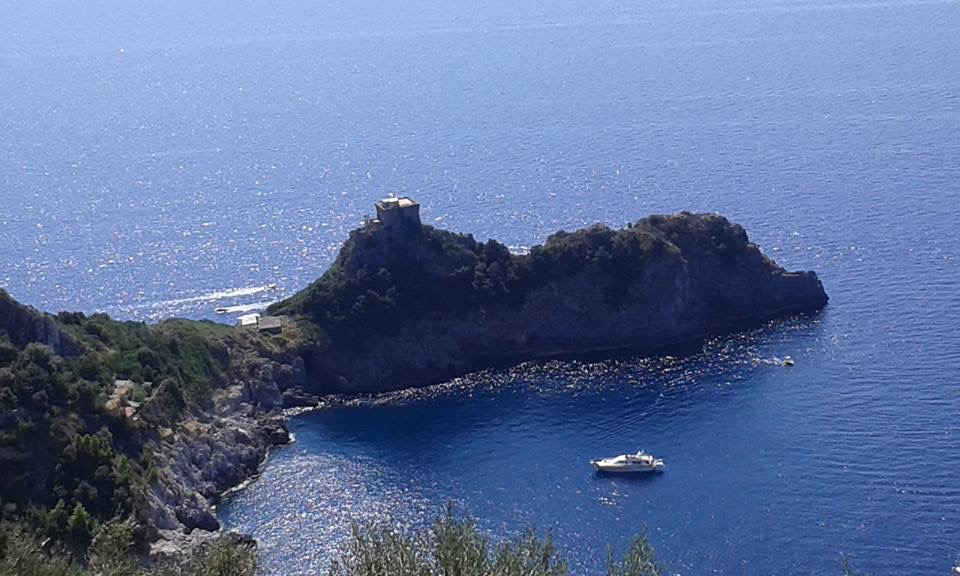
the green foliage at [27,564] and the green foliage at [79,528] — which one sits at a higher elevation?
the green foliage at [27,564]

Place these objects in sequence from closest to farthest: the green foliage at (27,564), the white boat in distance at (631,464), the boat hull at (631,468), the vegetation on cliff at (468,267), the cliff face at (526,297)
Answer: the green foliage at (27,564) < the boat hull at (631,468) < the white boat in distance at (631,464) < the cliff face at (526,297) < the vegetation on cliff at (468,267)

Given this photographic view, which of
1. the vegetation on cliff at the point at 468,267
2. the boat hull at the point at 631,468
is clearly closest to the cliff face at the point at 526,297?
the vegetation on cliff at the point at 468,267

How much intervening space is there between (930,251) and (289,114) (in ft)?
344

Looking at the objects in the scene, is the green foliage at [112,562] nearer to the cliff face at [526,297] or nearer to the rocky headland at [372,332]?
the rocky headland at [372,332]

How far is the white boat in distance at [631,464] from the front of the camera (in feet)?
247

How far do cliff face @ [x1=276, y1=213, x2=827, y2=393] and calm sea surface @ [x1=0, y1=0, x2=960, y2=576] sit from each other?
344 centimetres

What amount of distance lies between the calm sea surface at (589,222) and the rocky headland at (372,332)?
11.0 ft

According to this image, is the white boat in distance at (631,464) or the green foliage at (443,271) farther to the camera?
the green foliage at (443,271)

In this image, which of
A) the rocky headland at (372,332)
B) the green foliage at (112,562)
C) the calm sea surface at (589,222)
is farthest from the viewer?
the rocky headland at (372,332)

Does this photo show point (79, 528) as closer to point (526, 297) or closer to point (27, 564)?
point (27, 564)

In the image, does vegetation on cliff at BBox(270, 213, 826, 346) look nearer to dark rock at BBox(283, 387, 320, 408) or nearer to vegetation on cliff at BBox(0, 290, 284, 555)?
dark rock at BBox(283, 387, 320, 408)

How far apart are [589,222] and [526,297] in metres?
24.2

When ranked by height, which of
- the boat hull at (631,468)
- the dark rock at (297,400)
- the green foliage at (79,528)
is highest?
the dark rock at (297,400)

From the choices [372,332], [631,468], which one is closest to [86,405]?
[372,332]
